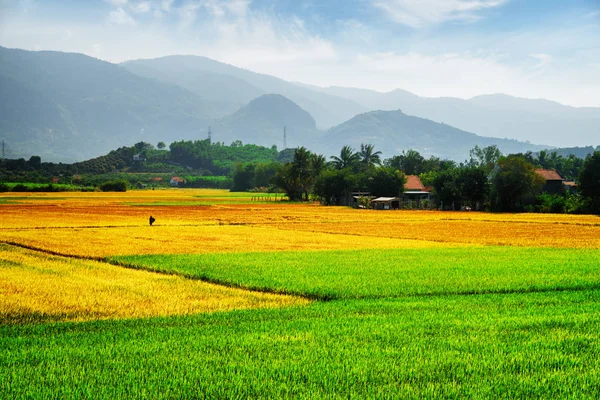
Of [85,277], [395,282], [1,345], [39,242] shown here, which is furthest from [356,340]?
[39,242]

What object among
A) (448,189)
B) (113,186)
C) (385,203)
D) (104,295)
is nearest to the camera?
(104,295)

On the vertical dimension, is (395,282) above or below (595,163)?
below

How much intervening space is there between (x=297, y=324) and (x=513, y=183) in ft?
276

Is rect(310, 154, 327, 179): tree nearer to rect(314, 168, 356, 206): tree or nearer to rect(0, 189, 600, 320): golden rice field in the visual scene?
rect(314, 168, 356, 206): tree

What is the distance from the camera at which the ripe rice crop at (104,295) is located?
16500mm

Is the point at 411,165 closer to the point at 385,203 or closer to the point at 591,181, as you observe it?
the point at 385,203

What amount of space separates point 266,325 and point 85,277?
1090cm

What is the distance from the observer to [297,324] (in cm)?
1501

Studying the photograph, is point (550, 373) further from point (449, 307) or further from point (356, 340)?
point (449, 307)

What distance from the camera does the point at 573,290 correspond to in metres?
21.1

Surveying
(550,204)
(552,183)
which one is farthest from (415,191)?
(550,204)

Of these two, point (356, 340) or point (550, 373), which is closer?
point (550, 373)

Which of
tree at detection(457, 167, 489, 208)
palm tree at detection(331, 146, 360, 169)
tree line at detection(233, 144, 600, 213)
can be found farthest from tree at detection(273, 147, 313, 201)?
tree at detection(457, 167, 489, 208)

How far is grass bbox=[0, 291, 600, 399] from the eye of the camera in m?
10.0
